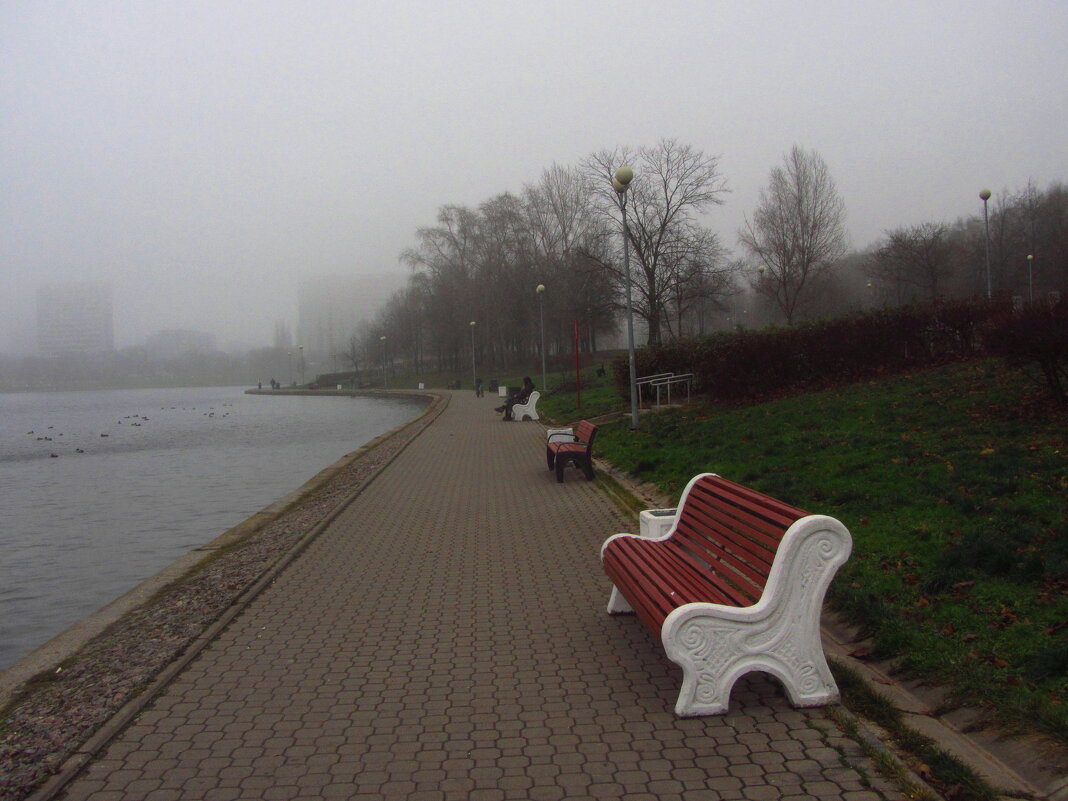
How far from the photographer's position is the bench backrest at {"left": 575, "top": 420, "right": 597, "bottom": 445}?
1151cm

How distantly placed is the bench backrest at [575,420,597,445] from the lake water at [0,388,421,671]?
502 cm

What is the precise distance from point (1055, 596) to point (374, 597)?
4.23 m

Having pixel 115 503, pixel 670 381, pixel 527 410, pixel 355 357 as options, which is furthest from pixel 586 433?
pixel 355 357

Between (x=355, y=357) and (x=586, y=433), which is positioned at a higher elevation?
(x=355, y=357)

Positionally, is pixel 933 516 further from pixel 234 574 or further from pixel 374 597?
pixel 234 574

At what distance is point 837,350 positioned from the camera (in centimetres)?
1675

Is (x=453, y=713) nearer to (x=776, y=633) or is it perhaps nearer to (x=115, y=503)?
(x=776, y=633)

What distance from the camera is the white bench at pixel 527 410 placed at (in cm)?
2572

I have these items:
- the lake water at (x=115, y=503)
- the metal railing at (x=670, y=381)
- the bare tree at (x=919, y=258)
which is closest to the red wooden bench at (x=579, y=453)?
the lake water at (x=115, y=503)

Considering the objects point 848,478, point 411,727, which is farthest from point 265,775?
point 848,478

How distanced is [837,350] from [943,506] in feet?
36.4

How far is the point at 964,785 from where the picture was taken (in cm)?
292

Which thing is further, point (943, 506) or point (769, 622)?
point (943, 506)

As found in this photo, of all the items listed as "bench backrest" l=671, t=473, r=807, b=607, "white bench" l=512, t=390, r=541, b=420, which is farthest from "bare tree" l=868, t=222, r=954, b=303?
Answer: "bench backrest" l=671, t=473, r=807, b=607
